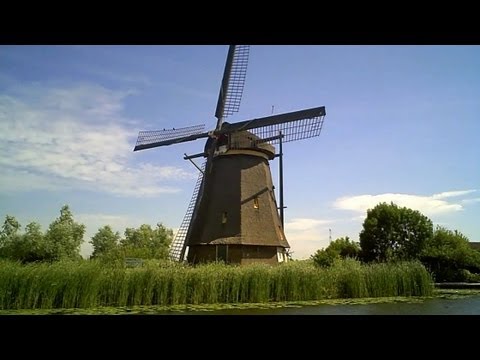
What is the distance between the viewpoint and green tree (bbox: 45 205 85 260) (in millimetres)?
18031

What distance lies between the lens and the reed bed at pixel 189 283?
7.71 metres

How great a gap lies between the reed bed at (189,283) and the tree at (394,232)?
8.95m

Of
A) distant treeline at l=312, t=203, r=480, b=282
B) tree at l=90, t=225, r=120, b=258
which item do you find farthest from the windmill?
tree at l=90, t=225, r=120, b=258

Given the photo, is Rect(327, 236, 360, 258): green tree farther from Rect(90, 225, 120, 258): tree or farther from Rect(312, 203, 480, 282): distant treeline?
Rect(90, 225, 120, 258): tree

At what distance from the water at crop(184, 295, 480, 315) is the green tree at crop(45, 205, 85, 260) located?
37.6 feet

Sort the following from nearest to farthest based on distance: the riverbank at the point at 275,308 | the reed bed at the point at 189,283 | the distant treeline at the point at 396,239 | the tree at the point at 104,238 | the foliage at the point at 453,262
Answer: the riverbank at the point at 275,308
the reed bed at the point at 189,283
the foliage at the point at 453,262
the distant treeline at the point at 396,239
the tree at the point at 104,238

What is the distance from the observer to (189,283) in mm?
8922

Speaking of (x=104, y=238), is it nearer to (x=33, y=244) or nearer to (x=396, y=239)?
(x=33, y=244)

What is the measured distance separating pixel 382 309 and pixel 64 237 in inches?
668

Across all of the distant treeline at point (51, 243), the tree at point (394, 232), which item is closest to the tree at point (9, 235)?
the distant treeline at point (51, 243)

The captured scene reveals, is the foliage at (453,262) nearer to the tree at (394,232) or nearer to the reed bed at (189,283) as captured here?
the tree at (394,232)
